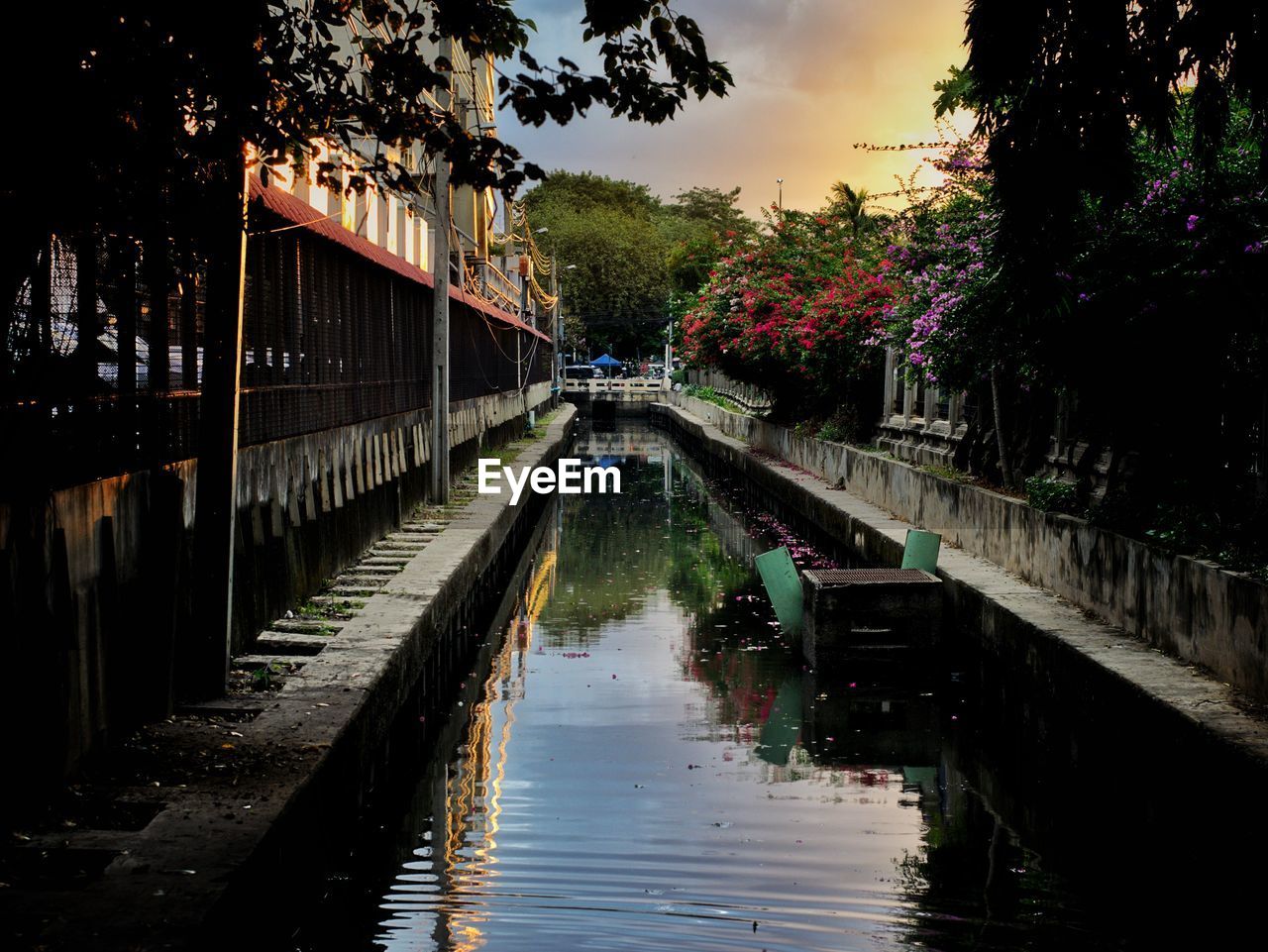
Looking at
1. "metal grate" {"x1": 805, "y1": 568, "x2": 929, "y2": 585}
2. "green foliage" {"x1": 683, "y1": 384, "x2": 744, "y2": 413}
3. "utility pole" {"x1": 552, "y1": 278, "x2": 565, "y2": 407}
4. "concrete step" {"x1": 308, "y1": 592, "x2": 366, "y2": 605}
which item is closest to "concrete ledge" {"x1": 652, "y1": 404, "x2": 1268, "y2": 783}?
"metal grate" {"x1": 805, "y1": 568, "x2": 929, "y2": 585}

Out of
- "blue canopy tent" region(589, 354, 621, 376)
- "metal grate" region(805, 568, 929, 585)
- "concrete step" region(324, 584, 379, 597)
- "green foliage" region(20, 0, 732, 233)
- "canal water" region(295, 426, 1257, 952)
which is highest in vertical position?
"blue canopy tent" region(589, 354, 621, 376)

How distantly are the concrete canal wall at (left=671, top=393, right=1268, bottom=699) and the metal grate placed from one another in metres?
1.08

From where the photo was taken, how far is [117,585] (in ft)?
23.9

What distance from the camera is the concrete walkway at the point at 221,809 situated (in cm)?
491

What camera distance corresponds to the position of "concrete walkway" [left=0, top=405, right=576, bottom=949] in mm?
4910

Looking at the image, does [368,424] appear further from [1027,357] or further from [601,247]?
[601,247]


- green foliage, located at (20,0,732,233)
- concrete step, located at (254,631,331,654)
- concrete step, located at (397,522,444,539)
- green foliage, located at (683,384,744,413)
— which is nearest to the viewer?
green foliage, located at (20,0,732,233)

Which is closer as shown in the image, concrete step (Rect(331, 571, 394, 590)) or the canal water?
the canal water

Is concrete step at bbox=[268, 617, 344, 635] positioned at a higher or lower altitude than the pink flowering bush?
lower

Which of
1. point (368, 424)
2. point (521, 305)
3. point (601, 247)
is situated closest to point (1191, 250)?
point (368, 424)

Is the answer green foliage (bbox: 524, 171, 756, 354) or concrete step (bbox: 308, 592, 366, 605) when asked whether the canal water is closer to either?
concrete step (bbox: 308, 592, 366, 605)

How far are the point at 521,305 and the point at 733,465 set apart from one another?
79.8ft

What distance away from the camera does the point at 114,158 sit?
6.34 meters

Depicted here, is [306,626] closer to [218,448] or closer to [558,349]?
[218,448]
